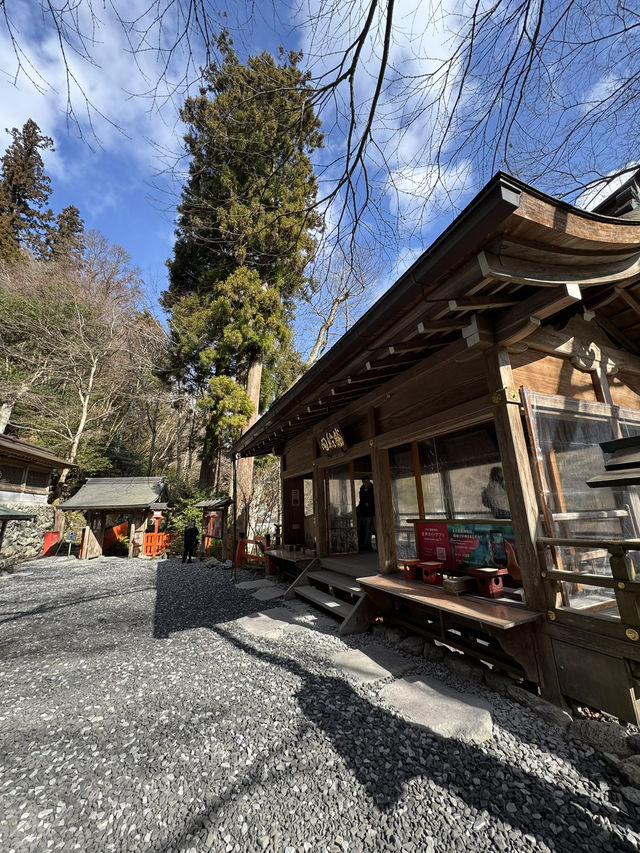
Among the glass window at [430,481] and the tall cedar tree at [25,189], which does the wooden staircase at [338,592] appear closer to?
the glass window at [430,481]

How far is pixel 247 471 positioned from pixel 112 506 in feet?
18.6

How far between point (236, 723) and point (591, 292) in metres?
5.09

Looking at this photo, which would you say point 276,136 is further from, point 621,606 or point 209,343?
point 209,343

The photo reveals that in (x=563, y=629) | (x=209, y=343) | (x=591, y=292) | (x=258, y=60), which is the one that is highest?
(x=209, y=343)

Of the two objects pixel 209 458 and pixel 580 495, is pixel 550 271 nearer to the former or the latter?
pixel 580 495

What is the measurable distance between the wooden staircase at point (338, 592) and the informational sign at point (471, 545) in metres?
1.20

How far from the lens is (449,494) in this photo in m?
4.86

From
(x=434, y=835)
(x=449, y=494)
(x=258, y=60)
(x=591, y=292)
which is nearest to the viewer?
(x=434, y=835)

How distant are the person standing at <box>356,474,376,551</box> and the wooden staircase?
1.56 m

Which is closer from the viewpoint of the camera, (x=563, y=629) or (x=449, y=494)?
(x=563, y=629)

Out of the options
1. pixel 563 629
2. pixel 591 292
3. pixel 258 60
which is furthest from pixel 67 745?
pixel 258 60

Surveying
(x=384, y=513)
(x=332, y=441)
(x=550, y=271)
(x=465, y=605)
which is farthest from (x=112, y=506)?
(x=550, y=271)

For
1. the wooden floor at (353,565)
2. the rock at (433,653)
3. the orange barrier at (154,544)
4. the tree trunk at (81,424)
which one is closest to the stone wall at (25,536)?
the tree trunk at (81,424)

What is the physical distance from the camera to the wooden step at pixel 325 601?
4586 mm
